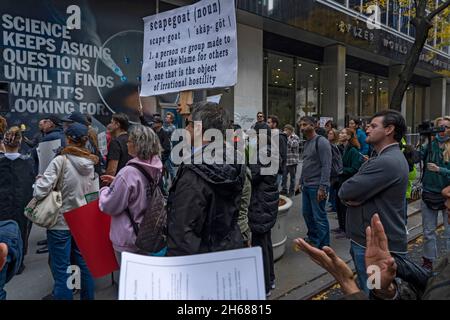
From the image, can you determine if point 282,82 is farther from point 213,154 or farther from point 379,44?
point 213,154

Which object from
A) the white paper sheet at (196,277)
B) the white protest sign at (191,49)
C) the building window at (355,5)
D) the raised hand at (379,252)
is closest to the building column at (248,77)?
the building window at (355,5)

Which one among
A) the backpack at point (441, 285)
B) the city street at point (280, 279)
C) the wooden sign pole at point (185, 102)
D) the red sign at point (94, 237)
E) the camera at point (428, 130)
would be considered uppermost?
the wooden sign pole at point (185, 102)

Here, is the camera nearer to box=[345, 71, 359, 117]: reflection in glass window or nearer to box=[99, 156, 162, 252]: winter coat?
box=[99, 156, 162, 252]: winter coat

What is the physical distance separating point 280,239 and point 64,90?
719 centimetres

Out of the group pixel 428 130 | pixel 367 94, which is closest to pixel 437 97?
pixel 367 94

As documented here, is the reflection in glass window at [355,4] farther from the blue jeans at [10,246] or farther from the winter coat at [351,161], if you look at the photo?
the blue jeans at [10,246]

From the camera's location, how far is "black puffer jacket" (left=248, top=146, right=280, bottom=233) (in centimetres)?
396

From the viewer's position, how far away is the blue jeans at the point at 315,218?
5.30 m

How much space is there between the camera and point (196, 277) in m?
1.30

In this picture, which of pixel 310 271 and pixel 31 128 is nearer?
pixel 310 271

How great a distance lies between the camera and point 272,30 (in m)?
15.4

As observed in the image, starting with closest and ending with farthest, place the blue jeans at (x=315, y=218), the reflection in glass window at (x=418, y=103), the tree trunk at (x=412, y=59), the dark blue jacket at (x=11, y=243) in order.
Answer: the dark blue jacket at (x=11, y=243), the blue jeans at (x=315, y=218), the tree trunk at (x=412, y=59), the reflection in glass window at (x=418, y=103)

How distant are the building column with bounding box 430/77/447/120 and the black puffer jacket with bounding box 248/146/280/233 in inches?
1309

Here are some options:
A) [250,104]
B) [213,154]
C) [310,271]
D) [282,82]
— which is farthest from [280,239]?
[282,82]
